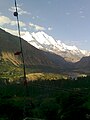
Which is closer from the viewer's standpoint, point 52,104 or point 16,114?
point 52,104

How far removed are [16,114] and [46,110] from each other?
4.08 metres

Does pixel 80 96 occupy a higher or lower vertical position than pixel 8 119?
higher

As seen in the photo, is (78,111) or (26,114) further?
(26,114)

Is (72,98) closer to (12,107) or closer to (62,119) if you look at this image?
(62,119)

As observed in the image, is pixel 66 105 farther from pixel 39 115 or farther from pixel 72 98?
pixel 39 115

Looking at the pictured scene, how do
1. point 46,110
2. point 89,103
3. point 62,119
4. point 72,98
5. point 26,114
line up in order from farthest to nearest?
point 26,114 → point 46,110 → point 72,98 → point 62,119 → point 89,103

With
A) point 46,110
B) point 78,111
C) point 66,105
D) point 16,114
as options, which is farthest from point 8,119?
point 78,111

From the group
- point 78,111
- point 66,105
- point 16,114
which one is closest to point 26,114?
point 16,114

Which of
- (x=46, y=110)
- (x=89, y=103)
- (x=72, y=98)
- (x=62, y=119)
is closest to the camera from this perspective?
(x=89, y=103)

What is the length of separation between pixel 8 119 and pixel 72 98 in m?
6.87

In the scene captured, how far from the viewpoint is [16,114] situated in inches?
1098

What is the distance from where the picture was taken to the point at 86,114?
1981 centimetres

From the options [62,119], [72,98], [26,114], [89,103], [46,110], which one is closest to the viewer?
[89,103]

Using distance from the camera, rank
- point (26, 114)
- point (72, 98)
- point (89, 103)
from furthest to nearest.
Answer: point (26, 114) < point (72, 98) < point (89, 103)
